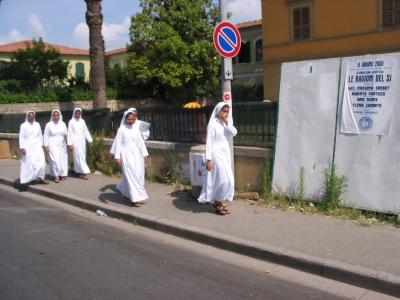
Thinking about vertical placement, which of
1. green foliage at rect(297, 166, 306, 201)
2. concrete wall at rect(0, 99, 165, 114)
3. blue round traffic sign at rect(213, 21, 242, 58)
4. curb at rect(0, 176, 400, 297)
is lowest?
curb at rect(0, 176, 400, 297)

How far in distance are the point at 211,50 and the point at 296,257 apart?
2208cm

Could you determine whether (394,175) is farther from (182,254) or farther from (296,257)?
(182,254)

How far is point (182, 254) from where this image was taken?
232 inches

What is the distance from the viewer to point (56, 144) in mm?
10969

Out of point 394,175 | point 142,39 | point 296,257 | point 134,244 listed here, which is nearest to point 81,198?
point 134,244

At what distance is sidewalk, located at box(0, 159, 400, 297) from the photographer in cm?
482

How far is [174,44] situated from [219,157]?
18294 millimetres

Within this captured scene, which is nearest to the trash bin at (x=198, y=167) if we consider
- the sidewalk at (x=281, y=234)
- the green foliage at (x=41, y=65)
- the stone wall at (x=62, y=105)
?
the sidewalk at (x=281, y=234)

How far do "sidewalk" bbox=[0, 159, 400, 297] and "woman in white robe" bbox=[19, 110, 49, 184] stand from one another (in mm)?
1929

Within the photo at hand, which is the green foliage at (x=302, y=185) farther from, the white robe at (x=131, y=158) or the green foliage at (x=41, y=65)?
the green foliage at (x=41, y=65)

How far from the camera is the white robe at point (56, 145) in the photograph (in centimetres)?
1089

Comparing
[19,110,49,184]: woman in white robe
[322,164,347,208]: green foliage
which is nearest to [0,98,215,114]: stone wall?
[19,110,49,184]: woman in white robe

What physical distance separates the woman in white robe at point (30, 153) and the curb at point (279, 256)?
3407mm

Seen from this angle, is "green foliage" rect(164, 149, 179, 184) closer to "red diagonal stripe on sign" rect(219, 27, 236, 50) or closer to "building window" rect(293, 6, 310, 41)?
"red diagonal stripe on sign" rect(219, 27, 236, 50)
